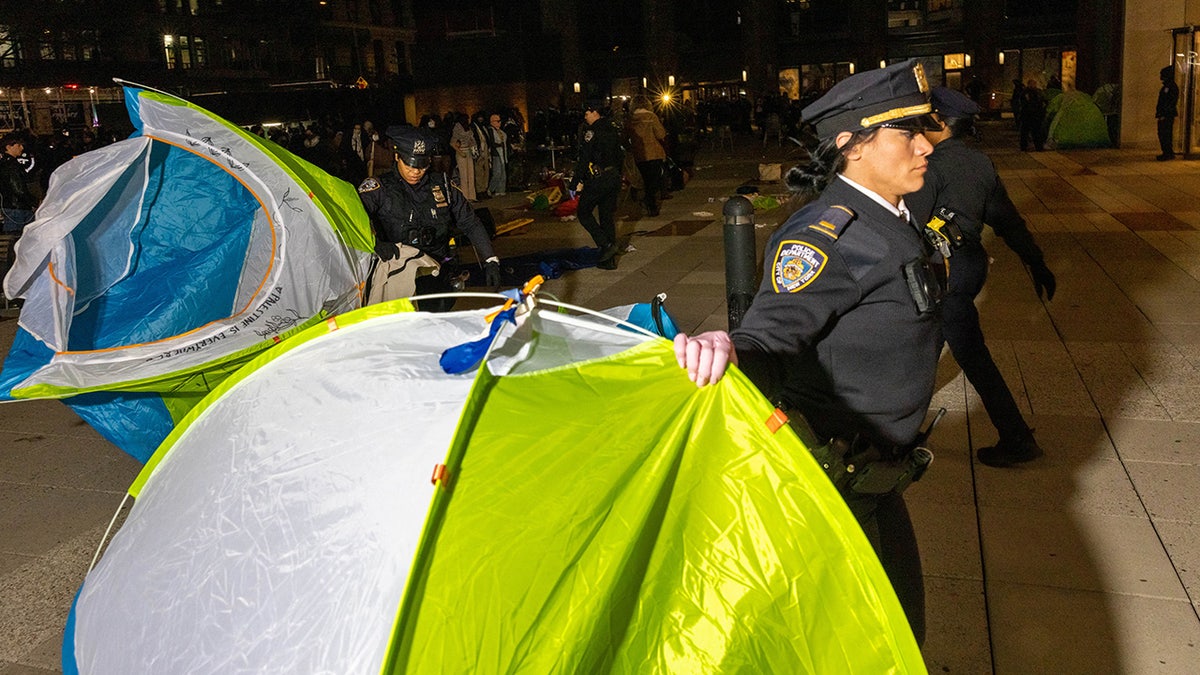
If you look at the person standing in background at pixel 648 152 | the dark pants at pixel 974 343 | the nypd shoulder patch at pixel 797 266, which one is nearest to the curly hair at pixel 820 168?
the nypd shoulder patch at pixel 797 266

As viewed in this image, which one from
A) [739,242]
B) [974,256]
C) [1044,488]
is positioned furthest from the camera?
[739,242]

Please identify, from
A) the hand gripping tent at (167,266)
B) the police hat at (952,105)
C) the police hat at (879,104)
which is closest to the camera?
the police hat at (879,104)

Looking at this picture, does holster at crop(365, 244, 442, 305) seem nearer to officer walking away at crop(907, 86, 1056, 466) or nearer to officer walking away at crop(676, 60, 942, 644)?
officer walking away at crop(907, 86, 1056, 466)

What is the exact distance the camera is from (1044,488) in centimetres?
447

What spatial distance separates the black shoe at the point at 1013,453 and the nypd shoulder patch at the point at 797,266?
2867 millimetres

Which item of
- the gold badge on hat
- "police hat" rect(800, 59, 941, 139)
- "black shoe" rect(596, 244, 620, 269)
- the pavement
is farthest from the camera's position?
"black shoe" rect(596, 244, 620, 269)

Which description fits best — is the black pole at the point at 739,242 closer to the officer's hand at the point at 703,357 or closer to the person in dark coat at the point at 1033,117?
the officer's hand at the point at 703,357

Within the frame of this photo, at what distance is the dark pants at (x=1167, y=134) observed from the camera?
1730 centimetres

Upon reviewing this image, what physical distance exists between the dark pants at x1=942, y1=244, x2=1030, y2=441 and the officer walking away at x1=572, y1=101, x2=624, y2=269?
6.25 m

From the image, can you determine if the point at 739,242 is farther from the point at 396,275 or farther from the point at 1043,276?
the point at 396,275

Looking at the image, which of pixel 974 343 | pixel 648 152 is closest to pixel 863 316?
pixel 974 343

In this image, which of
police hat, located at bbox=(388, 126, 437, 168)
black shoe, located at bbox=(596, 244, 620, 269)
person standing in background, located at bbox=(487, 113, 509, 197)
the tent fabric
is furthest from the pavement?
the tent fabric

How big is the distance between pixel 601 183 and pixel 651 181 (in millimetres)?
4305

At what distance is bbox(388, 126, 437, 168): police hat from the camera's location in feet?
20.1
